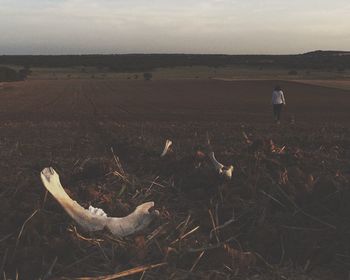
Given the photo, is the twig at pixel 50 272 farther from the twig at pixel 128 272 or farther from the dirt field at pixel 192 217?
the twig at pixel 128 272

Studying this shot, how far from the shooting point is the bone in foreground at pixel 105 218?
6832 mm

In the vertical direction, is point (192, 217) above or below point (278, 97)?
above

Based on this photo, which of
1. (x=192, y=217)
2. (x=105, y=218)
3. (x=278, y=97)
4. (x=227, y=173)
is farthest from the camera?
(x=278, y=97)

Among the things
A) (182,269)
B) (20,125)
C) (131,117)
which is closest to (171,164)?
(182,269)

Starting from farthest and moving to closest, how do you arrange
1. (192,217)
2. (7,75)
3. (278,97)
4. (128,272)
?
(7,75)
(278,97)
(192,217)
(128,272)

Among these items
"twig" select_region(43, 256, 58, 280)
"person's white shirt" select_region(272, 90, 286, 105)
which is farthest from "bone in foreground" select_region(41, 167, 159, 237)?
"person's white shirt" select_region(272, 90, 286, 105)

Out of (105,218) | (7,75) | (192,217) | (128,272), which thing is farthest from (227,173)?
(7,75)

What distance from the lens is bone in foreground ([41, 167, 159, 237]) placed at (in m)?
6.83

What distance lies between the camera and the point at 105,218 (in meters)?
6.93

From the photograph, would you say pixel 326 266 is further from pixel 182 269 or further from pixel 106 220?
pixel 106 220

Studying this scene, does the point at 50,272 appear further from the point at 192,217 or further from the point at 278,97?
the point at 278,97

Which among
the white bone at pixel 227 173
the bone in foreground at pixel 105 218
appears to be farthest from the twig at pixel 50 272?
the white bone at pixel 227 173

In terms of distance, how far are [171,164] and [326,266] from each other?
4.64 m

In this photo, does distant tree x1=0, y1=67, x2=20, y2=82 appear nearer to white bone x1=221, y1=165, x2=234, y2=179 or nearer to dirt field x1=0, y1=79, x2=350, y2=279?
dirt field x1=0, y1=79, x2=350, y2=279
